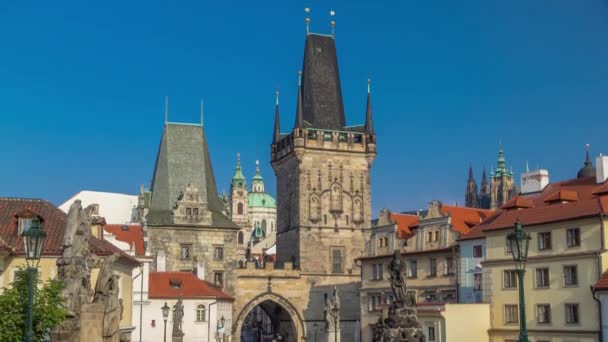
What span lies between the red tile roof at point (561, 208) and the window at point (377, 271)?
39.8 ft

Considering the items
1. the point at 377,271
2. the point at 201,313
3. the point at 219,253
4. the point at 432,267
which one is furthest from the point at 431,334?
the point at 219,253

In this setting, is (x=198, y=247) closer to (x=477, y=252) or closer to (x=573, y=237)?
(x=477, y=252)

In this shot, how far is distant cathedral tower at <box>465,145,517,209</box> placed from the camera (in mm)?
154375

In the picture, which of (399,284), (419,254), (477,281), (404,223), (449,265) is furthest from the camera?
(404,223)

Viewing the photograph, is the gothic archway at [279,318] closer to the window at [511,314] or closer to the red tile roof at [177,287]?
the red tile roof at [177,287]

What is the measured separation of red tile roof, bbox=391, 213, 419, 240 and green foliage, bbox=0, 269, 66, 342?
135ft

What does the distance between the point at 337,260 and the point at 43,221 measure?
41178mm

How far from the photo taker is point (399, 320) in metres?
26.7

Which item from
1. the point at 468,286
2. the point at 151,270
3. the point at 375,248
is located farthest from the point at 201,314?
the point at 468,286

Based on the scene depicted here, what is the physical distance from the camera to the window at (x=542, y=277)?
42022 millimetres

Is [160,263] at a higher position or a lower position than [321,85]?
lower

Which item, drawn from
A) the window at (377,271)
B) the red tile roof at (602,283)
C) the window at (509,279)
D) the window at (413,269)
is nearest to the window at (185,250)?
the window at (377,271)

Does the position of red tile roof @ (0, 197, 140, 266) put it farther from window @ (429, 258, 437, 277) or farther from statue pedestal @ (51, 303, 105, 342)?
window @ (429, 258, 437, 277)

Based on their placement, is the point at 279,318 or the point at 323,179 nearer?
the point at 323,179
